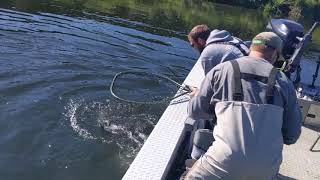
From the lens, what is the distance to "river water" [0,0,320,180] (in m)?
6.39

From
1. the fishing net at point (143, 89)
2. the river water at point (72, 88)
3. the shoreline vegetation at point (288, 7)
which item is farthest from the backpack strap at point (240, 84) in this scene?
the shoreline vegetation at point (288, 7)

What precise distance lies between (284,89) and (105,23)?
13582 millimetres

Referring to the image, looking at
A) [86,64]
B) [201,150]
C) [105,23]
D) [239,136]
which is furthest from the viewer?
[105,23]

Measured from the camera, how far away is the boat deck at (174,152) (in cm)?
452

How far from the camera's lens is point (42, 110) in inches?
307

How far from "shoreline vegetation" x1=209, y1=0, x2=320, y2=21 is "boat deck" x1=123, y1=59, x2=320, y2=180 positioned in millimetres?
35352

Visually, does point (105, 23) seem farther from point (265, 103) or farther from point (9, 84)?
point (265, 103)

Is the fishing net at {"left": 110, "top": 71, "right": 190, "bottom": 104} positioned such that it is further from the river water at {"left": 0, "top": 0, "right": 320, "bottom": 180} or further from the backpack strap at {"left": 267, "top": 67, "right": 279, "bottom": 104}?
A: the backpack strap at {"left": 267, "top": 67, "right": 279, "bottom": 104}

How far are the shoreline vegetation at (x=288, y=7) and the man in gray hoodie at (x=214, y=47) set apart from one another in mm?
36342

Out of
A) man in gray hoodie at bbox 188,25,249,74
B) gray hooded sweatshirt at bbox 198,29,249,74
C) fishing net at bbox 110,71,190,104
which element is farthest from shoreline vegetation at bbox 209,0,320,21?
gray hooded sweatshirt at bbox 198,29,249,74

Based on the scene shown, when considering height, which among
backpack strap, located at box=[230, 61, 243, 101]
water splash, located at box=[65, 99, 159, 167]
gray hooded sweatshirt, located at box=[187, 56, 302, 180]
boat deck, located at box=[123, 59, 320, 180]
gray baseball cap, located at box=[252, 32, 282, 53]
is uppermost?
gray baseball cap, located at box=[252, 32, 282, 53]

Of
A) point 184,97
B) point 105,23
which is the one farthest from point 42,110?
point 105,23

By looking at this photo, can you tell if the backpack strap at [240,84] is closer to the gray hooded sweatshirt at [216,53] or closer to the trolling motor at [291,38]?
the gray hooded sweatshirt at [216,53]

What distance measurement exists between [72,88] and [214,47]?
15.7ft
